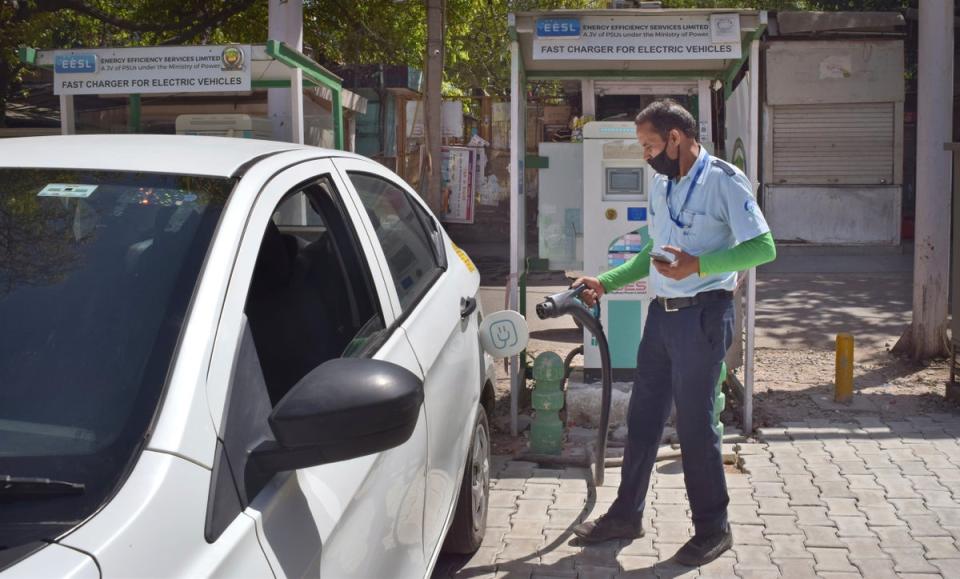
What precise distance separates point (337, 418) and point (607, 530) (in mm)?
2845

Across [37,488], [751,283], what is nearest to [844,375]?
[751,283]

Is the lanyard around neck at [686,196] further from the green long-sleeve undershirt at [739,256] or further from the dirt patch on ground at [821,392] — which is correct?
the dirt patch on ground at [821,392]

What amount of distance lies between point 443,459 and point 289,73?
4.23 metres

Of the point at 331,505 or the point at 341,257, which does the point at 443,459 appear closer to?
the point at 341,257

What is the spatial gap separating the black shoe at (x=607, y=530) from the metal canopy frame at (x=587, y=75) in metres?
1.63

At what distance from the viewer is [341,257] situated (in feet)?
10.0

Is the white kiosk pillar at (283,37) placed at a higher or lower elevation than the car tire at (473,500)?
higher

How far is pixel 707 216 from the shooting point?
4.10 metres

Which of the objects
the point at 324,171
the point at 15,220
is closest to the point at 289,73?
the point at 324,171

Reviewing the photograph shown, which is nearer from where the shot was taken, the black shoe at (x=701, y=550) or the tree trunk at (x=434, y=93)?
the black shoe at (x=701, y=550)

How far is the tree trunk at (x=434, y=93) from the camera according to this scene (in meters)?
13.4

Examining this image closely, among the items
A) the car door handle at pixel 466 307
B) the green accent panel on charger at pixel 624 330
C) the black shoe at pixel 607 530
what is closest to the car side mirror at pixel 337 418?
the car door handle at pixel 466 307

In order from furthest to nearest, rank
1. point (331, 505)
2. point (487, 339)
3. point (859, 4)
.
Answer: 1. point (859, 4)
2. point (487, 339)
3. point (331, 505)

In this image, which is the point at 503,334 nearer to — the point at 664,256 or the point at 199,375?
the point at 664,256
